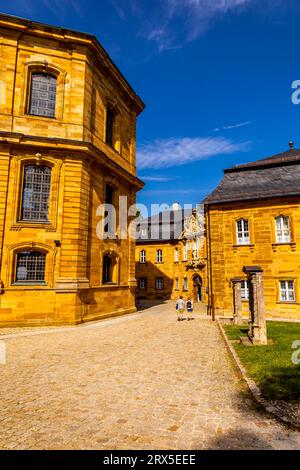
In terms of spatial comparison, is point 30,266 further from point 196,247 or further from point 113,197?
point 196,247

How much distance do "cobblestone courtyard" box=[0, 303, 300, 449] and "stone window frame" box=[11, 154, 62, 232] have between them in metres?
7.00

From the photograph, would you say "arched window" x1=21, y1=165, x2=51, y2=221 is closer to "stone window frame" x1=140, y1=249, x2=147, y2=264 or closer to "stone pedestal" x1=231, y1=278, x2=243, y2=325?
"stone pedestal" x1=231, y1=278, x2=243, y2=325

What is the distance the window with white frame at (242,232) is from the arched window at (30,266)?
1285 centimetres

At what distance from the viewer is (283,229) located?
18781 mm

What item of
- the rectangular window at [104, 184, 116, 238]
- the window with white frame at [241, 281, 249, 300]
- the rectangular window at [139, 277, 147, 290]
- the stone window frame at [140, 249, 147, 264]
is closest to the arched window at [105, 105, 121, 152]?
the rectangular window at [104, 184, 116, 238]

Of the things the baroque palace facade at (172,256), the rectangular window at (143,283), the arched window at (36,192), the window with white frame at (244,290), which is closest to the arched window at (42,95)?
the arched window at (36,192)

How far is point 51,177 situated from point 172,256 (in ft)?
74.6

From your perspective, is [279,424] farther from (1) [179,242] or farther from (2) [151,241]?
(2) [151,241]

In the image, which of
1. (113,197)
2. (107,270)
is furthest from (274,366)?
(113,197)

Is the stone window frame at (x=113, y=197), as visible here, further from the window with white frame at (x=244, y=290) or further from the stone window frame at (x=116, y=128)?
the window with white frame at (x=244, y=290)

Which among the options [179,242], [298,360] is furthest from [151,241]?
[298,360]

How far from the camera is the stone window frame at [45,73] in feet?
54.0

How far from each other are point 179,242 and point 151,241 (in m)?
4.36

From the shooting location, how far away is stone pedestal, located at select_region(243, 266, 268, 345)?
10.4 metres
